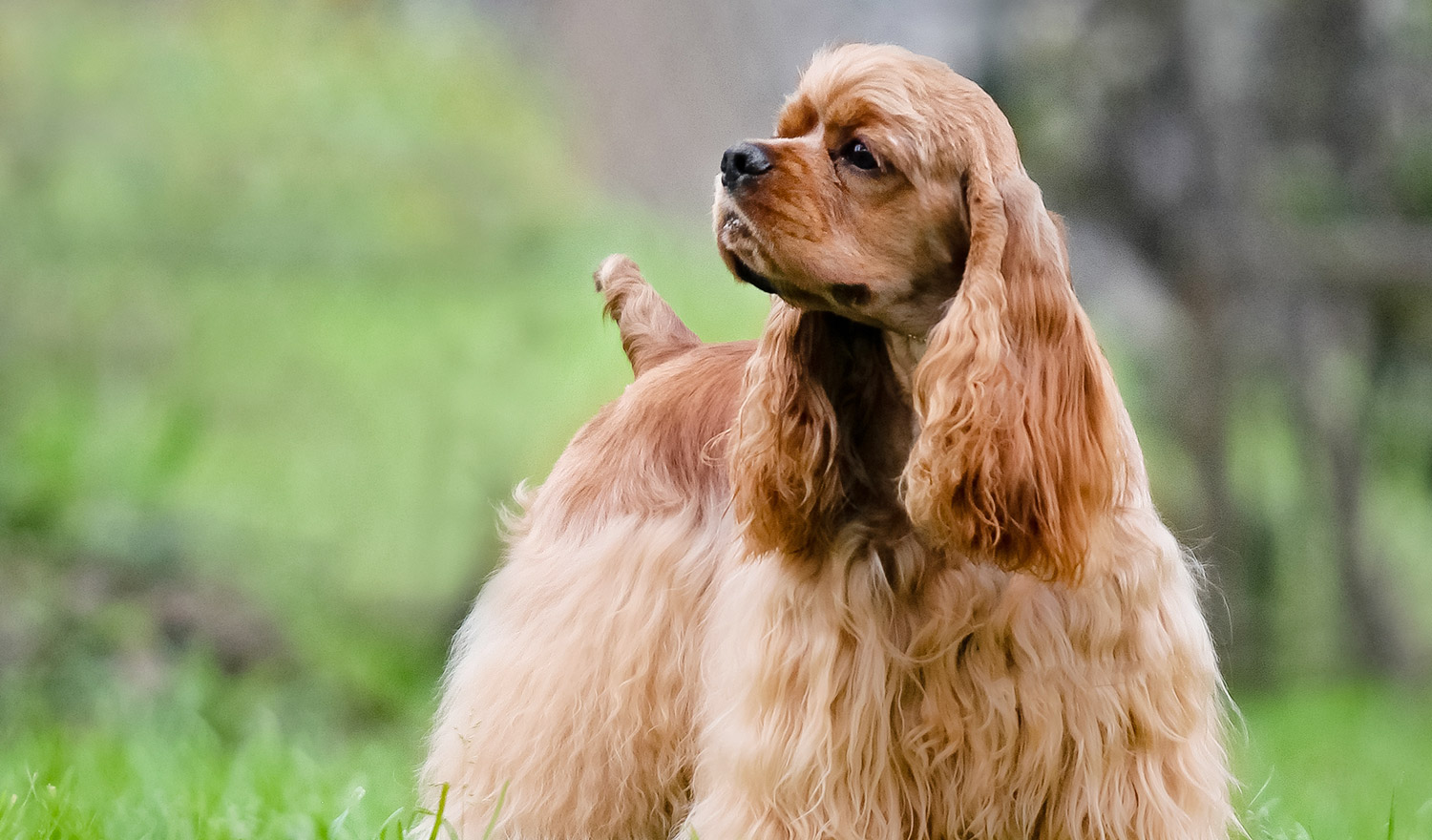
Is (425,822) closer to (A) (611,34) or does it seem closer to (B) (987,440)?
(B) (987,440)

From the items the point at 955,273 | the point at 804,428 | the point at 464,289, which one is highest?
the point at 955,273

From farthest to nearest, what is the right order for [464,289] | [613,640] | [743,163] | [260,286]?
[260,286], [464,289], [613,640], [743,163]

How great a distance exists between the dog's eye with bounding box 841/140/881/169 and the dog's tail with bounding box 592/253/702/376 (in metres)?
1.11

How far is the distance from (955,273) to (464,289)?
4.51 m

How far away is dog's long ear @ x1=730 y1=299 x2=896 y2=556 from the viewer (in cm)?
282

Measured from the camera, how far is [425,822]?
3531mm

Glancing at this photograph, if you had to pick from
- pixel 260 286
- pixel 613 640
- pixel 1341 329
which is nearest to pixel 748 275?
pixel 613 640

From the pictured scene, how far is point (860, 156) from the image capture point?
2.61 metres

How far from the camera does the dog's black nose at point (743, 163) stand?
2.57 m

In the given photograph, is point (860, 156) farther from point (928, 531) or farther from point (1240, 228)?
point (1240, 228)

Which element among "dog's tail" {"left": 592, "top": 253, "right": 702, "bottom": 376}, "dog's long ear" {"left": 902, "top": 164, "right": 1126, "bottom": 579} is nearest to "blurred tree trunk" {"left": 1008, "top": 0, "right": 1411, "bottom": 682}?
"dog's tail" {"left": 592, "top": 253, "right": 702, "bottom": 376}

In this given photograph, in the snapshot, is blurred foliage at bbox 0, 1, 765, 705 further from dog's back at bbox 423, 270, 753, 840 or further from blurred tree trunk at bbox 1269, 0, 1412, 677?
blurred tree trunk at bbox 1269, 0, 1412, 677

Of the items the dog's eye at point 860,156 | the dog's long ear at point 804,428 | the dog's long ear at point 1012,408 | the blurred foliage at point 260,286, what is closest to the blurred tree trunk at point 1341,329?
the blurred foliage at point 260,286

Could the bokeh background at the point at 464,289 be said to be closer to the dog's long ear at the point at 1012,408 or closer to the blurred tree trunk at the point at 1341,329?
the blurred tree trunk at the point at 1341,329
